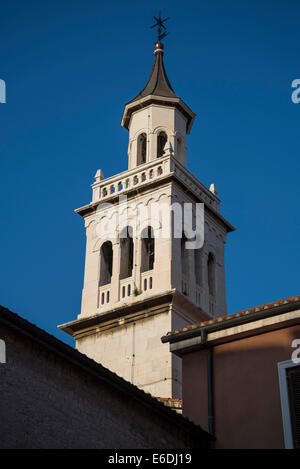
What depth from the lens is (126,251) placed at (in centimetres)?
3566

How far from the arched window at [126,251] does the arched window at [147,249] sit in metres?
0.79

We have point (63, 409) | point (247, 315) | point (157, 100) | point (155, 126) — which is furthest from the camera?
point (157, 100)

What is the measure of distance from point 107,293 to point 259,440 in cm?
1762

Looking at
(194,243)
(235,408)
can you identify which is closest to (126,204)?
(194,243)

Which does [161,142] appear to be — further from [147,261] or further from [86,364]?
[86,364]

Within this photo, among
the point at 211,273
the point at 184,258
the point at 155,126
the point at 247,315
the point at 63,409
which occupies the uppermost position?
the point at 155,126

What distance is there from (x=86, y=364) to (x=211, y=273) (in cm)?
2067

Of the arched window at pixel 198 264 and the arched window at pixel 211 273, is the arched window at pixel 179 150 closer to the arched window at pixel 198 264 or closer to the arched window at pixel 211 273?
the arched window at pixel 211 273

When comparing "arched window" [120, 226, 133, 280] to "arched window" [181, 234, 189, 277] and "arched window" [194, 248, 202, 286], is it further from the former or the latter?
"arched window" [194, 248, 202, 286]

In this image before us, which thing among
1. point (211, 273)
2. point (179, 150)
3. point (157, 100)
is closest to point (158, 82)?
point (157, 100)

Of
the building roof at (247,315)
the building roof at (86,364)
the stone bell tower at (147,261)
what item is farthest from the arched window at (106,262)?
the building roof at (86,364)

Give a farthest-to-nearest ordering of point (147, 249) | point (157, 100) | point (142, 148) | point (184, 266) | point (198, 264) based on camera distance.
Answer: point (157, 100), point (142, 148), point (198, 264), point (147, 249), point (184, 266)

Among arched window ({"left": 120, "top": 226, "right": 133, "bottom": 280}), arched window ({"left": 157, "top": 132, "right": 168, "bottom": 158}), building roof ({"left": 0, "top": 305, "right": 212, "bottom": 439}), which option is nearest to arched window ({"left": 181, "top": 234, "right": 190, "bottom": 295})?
arched window ({"left": 120, "top": 226, "right": 133, "bottom": 280})
